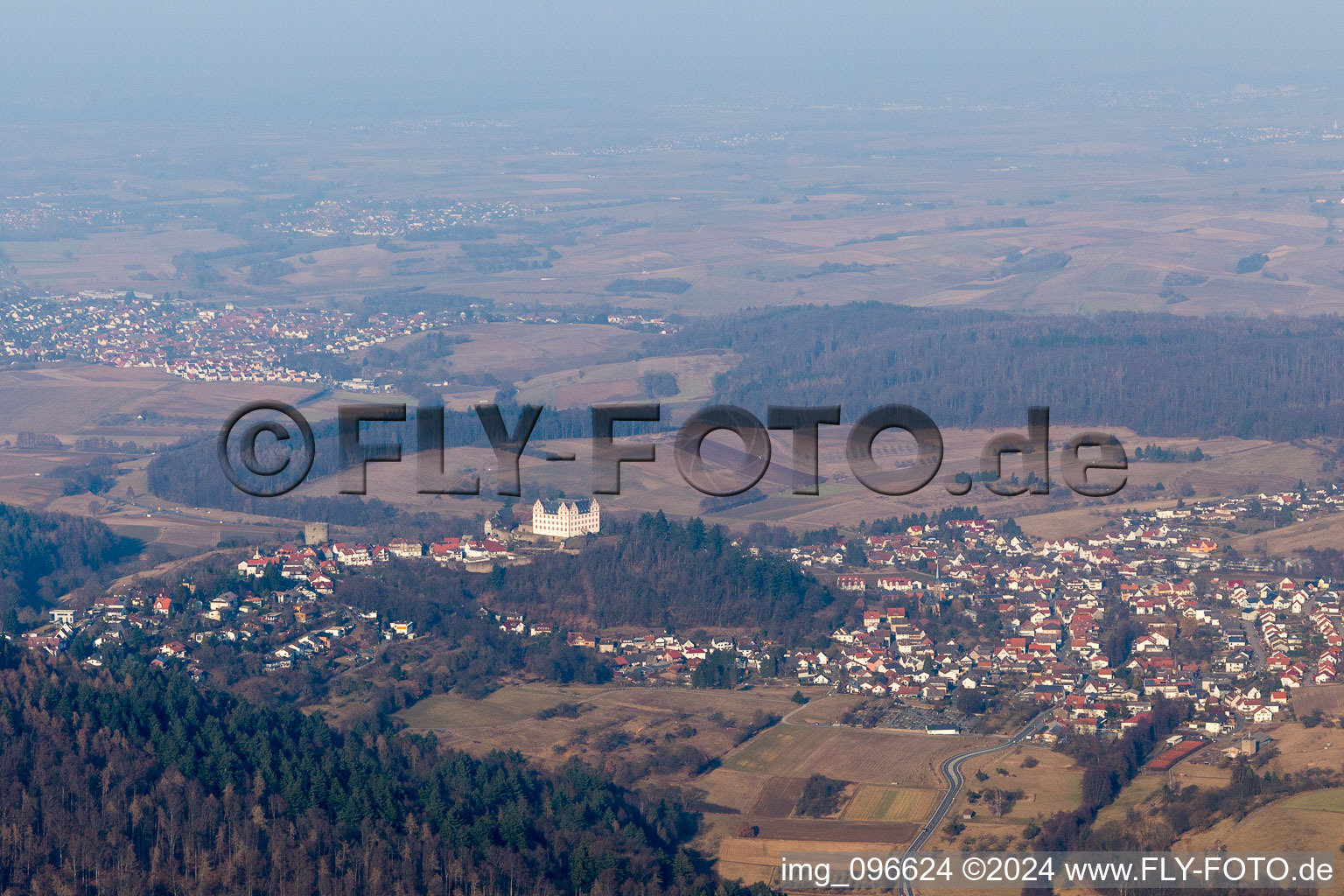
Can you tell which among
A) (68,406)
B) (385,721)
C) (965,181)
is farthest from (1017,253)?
(385,721)

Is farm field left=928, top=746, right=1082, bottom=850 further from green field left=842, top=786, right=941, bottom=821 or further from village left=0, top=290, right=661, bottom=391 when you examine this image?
village left=0, top=290, right=661, bottom=391

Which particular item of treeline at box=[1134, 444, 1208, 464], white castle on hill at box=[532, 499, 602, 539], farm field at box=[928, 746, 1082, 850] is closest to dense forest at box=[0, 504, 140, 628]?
white castle on hill at box=[532, 499, 602, 539]

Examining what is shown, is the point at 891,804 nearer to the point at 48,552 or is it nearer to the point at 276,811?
the point at 276,811

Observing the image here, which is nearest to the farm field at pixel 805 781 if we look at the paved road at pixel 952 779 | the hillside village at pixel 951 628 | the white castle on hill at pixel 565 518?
the paved road at pixel 952 779

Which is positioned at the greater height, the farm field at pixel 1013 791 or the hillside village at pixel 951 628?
the hillside village at pixel 951 628

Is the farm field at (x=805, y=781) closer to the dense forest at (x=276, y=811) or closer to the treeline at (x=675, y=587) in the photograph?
the dense forest at (x=276, y=811)
